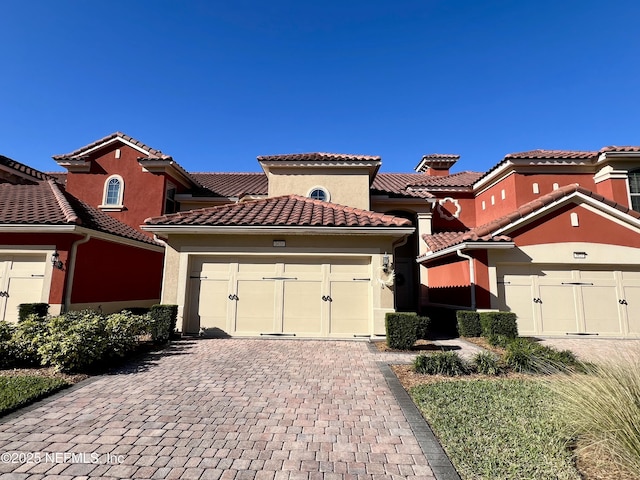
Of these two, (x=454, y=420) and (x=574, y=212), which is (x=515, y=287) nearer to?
(x=574, y=212)

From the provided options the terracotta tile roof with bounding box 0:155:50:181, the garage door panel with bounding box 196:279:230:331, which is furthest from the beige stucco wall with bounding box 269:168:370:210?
the terracotta tile roof with bounding box 0:155:50:181

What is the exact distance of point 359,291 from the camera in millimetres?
9891

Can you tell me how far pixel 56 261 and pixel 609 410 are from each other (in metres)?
13.4

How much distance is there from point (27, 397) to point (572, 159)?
65.7 feet

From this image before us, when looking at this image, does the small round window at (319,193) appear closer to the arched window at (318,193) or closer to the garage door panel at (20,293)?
the arched window at (318,193)

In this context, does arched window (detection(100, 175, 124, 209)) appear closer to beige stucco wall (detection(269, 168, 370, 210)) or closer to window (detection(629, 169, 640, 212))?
beige stucco wall (detection(269, 168, 370, 210))

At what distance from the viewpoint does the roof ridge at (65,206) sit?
10156mm

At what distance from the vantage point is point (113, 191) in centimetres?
1562

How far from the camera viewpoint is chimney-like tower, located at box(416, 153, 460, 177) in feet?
70.3

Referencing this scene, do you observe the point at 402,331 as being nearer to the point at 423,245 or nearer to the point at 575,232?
the point at 575,232

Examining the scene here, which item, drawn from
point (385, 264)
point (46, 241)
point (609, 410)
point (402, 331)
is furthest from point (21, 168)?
point (609, 410)

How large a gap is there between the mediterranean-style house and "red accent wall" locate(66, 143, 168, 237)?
946 millimetres

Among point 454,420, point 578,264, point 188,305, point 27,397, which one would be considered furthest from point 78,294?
point 578,264

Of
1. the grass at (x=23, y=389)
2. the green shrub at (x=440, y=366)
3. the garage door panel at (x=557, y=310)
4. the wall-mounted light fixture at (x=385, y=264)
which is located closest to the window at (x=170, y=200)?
the grass at (x=23, y=389)
